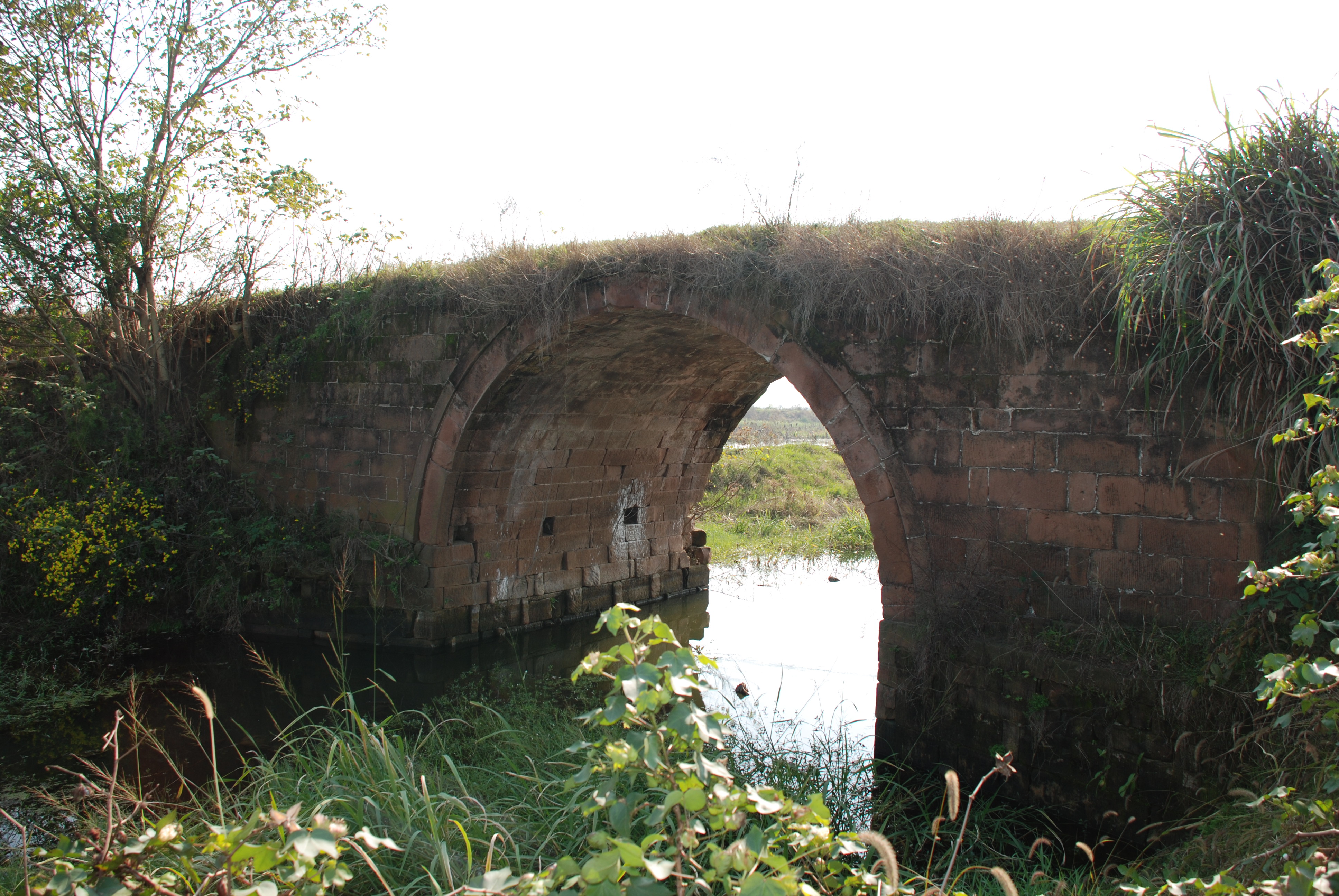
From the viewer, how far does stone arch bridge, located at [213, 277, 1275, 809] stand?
15.9 ft

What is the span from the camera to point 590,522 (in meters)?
10.0

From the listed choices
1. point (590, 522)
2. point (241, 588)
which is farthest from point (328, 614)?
point (590, 522)

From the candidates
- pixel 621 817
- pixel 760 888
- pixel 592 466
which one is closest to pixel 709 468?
pixel 592 466

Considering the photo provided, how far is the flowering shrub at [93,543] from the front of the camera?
771 centimetres

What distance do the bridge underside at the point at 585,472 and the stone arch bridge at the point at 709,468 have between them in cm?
3

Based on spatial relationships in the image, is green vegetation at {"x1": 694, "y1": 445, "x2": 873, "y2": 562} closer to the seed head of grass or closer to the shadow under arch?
the shadow under arch

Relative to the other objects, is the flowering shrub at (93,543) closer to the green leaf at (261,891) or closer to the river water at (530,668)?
the river water at (530,668)

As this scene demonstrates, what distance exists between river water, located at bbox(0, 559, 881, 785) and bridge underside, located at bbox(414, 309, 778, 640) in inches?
17.4

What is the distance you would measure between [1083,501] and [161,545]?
25.5ft

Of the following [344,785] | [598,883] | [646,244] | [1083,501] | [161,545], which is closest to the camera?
[598,883]

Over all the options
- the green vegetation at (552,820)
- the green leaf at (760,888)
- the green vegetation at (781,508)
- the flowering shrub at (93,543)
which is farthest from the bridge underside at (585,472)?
the green leaf at (760,888)

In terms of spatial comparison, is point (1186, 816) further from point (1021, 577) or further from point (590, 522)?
point (590, 522)

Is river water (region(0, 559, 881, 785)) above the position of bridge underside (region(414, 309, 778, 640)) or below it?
below

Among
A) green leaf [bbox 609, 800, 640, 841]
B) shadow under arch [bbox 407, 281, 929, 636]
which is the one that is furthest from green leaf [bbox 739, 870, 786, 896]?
shadow under arch [bbox 407, 281, 929, 636]
